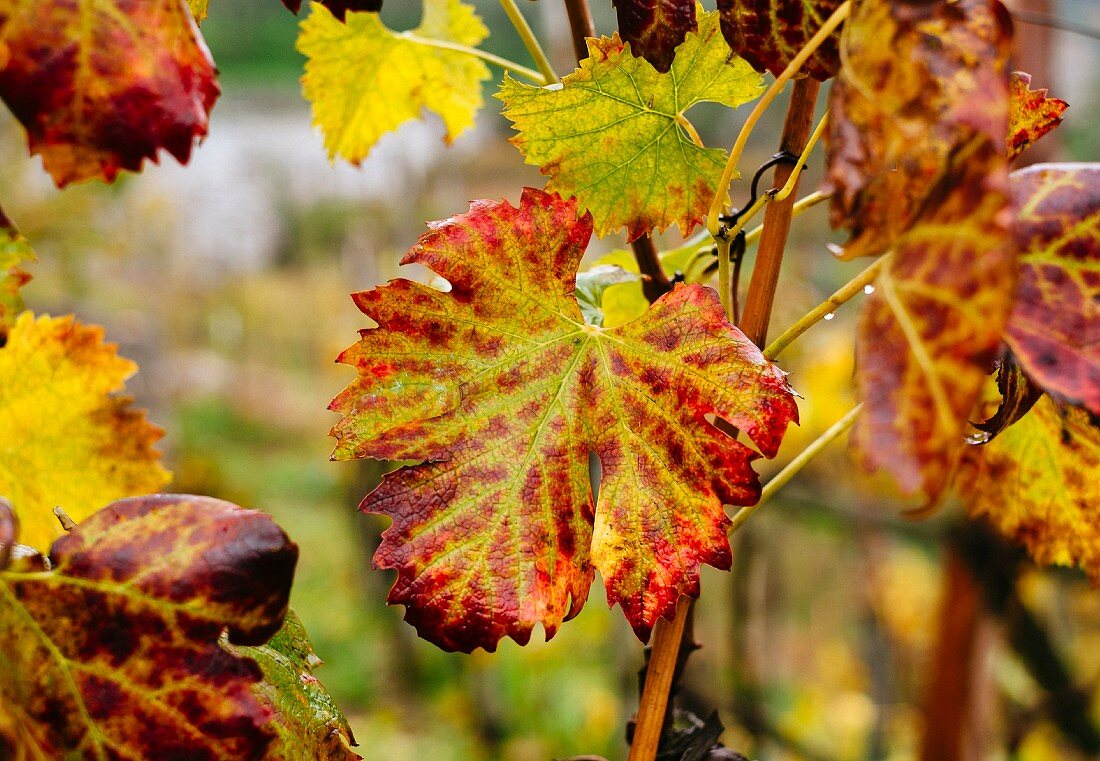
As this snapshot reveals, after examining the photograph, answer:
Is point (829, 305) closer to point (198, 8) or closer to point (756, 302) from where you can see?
point (756, 302)

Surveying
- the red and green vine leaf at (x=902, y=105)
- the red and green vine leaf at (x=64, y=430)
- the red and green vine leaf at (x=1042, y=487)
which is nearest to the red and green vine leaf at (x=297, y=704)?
the red and green vine leaf at (x=64, y=430)


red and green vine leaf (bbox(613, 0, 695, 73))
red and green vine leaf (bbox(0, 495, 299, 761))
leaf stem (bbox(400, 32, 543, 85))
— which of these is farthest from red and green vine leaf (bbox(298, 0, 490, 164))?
red and green vine leaf (bbox(0, 495, 299, 761))

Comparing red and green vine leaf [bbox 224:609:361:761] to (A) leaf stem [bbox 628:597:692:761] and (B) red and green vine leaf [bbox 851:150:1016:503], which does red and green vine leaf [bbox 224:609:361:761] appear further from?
(B) red and green vine leaf [bbox 851:150:1016:503]

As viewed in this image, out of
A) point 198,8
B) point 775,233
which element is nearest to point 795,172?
point 775,233

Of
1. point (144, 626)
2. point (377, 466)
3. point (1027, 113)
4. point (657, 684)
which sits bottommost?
point (377, 466)

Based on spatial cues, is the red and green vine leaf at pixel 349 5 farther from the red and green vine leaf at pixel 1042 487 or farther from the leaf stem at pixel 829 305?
the red and green vine leaf at pixel 1042 487

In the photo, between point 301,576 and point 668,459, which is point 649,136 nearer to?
point 668,459

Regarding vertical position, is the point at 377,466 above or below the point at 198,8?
below
